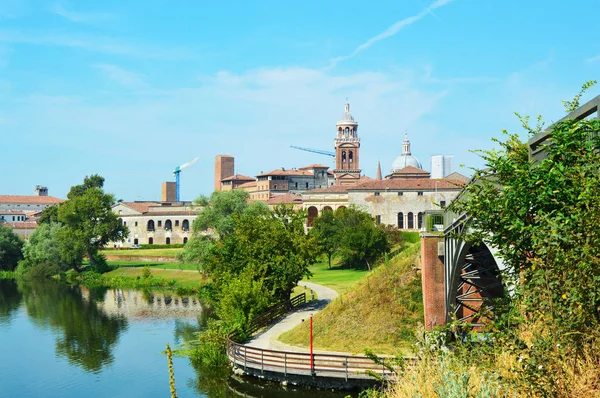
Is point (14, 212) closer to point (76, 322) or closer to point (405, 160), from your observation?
point (405, 160)

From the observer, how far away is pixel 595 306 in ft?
30.5

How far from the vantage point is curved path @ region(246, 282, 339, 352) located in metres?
31.1

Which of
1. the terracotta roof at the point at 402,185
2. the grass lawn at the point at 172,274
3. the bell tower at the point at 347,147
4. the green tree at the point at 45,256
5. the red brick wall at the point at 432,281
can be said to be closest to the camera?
the red brick wall at the point at 432,281

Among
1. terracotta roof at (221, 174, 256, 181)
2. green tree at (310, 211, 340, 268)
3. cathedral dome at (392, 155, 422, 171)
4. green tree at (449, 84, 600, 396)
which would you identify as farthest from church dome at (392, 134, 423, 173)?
green tree at (449, 84, 600, 396)

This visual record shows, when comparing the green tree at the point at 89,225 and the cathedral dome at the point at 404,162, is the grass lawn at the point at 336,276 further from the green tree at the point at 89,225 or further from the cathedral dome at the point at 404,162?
the cathedral dome at the point at 404,162

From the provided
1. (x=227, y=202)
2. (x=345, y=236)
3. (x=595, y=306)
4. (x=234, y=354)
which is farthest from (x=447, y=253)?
(x=227, y=202)

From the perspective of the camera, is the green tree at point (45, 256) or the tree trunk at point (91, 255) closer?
the green tree at point (45, 256)

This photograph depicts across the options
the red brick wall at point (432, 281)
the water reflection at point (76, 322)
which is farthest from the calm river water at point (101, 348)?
the red brick wall at point (432, 281)

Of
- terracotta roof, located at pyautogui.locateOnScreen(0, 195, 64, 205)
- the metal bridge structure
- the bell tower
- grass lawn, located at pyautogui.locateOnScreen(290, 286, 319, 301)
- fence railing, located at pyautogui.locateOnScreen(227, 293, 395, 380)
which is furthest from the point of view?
terracotta roof, located at pyautogui.locateOnScreen(0, 195, 64, 205)

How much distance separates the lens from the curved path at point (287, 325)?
3114 centimetres

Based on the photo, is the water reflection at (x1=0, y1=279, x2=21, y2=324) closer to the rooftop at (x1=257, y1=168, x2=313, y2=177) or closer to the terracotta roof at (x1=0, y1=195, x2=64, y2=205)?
the rooftop at (x1=257, y1=168, x2=313, y2=177)

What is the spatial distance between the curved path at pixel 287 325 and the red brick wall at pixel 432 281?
→ 5.08 meters

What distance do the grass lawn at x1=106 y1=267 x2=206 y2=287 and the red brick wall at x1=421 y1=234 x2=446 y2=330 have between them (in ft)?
128

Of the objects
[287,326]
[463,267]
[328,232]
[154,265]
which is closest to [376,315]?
[287,326]
